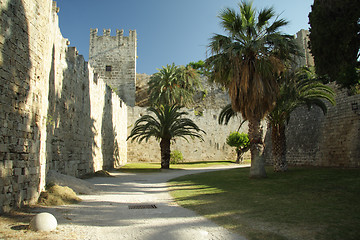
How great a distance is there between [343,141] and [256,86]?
6331 millimetres

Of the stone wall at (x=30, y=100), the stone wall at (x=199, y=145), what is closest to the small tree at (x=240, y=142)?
the stone wall at (x=199, y=145)

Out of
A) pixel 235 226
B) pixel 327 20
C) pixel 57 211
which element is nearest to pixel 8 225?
pixel 57 211

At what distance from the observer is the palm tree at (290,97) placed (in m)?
12.5

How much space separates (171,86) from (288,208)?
82.1ft

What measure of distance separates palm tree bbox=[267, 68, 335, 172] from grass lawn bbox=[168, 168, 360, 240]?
3.85m

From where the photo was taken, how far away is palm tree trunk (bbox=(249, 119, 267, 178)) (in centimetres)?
1151

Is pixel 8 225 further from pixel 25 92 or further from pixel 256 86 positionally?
pixel 256 86

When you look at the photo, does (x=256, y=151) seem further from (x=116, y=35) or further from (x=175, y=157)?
(x=116, y=35)

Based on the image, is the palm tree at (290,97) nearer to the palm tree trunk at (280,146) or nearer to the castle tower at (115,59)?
the palm tree trunk at (280,146)

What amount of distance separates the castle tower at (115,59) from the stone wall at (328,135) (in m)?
21.5

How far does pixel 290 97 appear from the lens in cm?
1238

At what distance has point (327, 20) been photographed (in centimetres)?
704

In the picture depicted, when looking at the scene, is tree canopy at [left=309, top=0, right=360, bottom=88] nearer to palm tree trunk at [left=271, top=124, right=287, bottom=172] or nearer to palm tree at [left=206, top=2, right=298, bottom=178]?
palm tree at [left=206, top=2, right=298, bottom=178]

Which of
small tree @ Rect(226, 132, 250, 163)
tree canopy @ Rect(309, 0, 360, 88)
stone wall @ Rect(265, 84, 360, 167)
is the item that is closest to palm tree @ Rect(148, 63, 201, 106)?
small tree @ Rect(226, 132, 250, 163)
